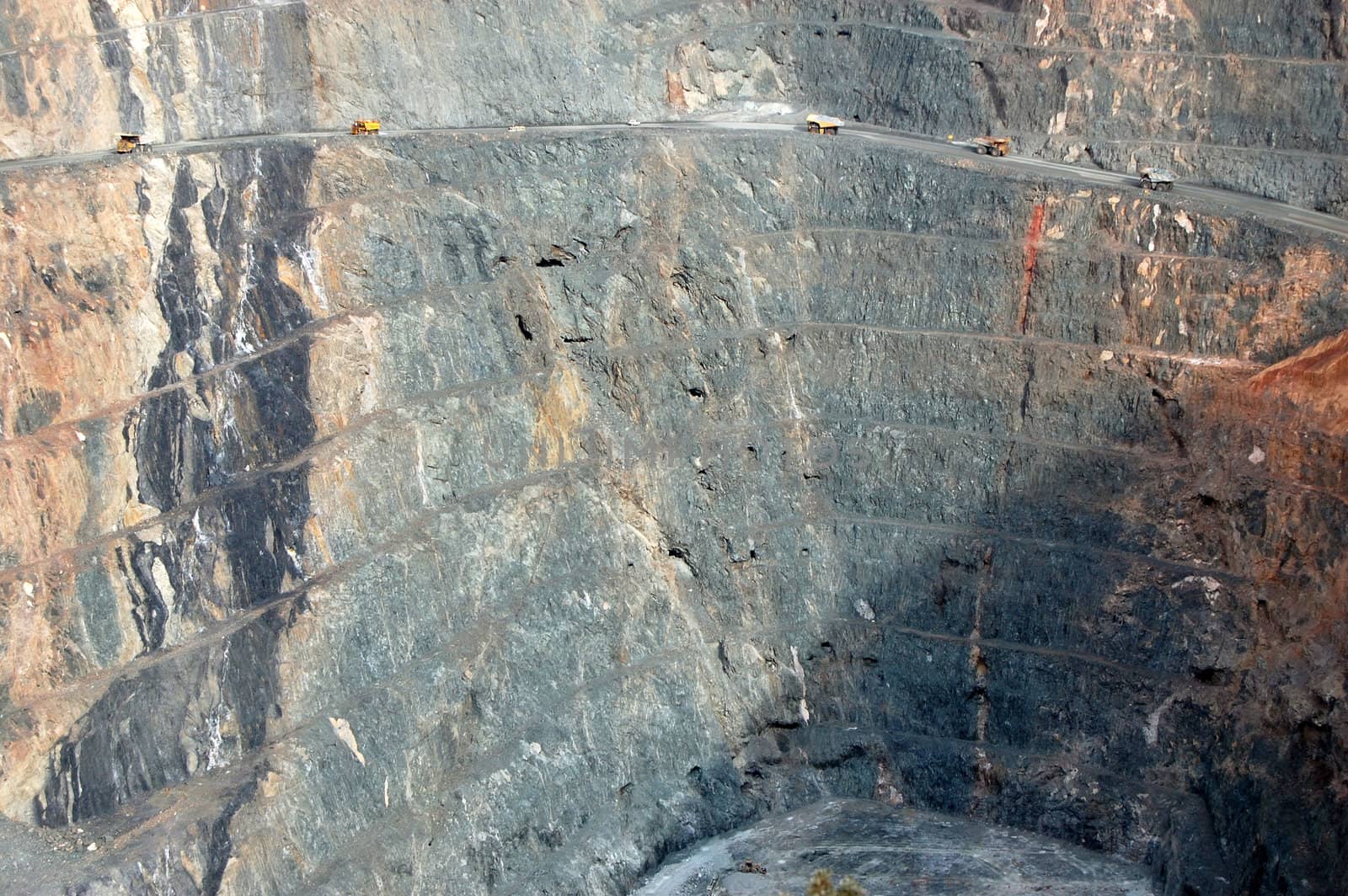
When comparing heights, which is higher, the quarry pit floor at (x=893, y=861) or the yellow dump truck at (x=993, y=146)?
the yellow dump truck at (x=993, y=146)

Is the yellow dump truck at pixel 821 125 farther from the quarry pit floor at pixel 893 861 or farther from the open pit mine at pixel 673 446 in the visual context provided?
the quarry pit floor at pixel 893 861

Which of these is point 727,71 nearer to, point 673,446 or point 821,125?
point 821,125

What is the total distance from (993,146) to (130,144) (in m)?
27.2

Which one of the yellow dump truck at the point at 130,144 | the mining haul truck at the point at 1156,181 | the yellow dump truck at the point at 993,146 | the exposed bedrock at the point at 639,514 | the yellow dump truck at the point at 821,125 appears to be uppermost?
the yellow dump truck at the point at 130,144

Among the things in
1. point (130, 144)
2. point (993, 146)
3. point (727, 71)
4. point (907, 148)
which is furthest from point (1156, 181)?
point (130, 144)

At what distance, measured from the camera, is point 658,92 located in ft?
182

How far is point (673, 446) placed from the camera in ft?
164

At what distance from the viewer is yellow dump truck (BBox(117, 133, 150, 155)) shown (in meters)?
43.9

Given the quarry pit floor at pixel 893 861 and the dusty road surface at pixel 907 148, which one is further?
the dusty road surface at pixel 907 148

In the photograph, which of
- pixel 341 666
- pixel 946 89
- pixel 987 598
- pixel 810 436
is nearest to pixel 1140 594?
pixel 987 598

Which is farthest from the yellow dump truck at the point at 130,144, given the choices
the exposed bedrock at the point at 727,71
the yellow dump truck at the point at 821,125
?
the yellow dump truck at the point at 821,125

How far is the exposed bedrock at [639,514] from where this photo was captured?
39.5 meters

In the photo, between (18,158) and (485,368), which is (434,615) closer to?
(485,368)

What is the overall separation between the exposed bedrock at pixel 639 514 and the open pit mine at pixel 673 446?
0.13 metres
